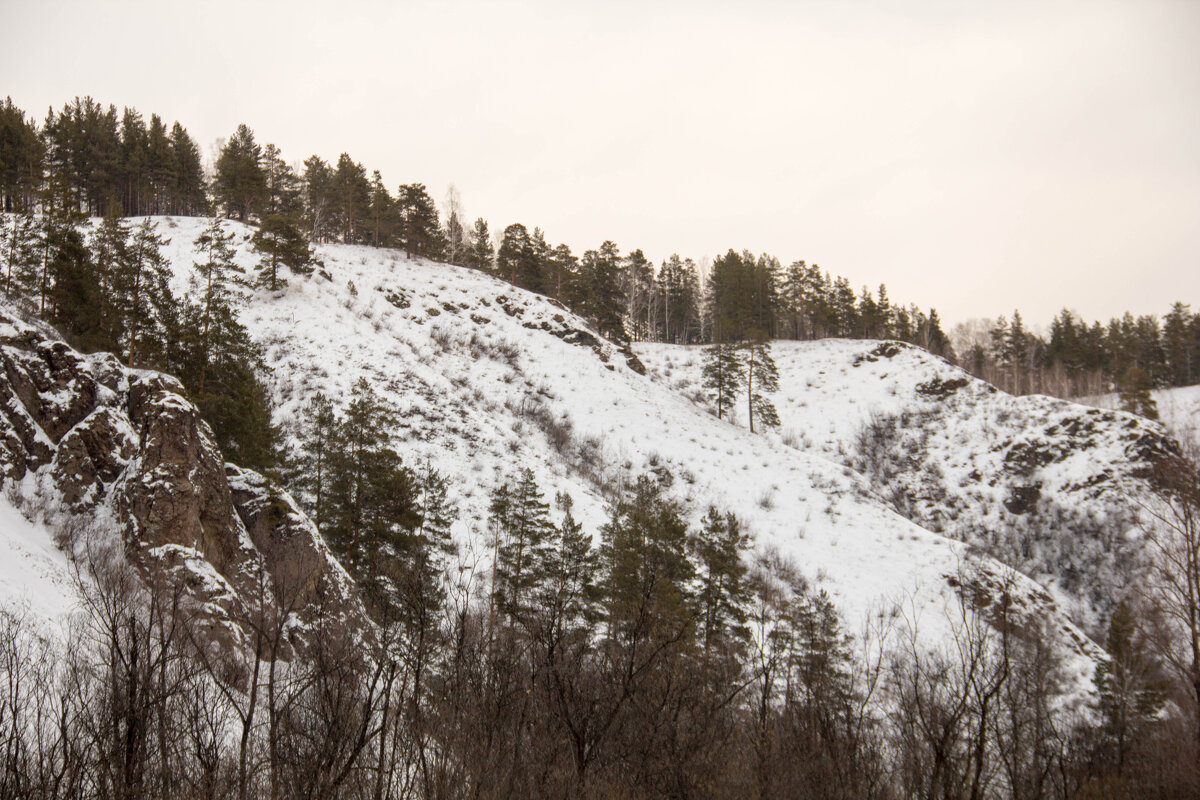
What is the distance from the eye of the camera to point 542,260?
70.6m

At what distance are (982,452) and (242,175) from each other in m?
68.0

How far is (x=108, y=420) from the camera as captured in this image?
1741cm

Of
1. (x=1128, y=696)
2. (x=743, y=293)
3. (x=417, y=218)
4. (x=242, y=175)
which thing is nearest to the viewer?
(x=1128, y=696)

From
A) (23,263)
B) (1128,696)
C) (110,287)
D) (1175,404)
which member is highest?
(23,263)

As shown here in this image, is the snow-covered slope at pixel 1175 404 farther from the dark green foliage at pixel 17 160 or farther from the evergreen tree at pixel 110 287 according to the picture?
the dark green foliage at pixel 17 160

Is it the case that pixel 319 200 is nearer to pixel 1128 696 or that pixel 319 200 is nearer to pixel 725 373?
pixel 725 373

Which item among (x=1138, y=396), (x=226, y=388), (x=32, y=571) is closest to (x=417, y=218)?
(x=226, y=388)

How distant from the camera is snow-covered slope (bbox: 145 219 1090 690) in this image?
31.0 m

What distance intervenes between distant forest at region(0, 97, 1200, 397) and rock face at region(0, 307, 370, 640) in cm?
3058

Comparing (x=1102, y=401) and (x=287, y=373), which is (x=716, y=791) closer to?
(x=287, y=373)

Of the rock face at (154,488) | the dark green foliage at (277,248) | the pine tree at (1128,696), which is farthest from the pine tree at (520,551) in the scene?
the dark green foliage at (277,248)

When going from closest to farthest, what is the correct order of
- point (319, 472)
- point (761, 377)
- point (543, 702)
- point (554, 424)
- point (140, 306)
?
point (543, 702) < point (319, 472) < point (140, 306) < point (554, 424) < point (761, 377)

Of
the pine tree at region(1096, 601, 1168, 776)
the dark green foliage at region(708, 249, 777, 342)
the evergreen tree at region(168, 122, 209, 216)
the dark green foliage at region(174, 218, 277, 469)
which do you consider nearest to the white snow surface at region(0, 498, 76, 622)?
the dark green foliage at region(174, 218, 277, 469)

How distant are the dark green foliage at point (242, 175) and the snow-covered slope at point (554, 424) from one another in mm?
6394
